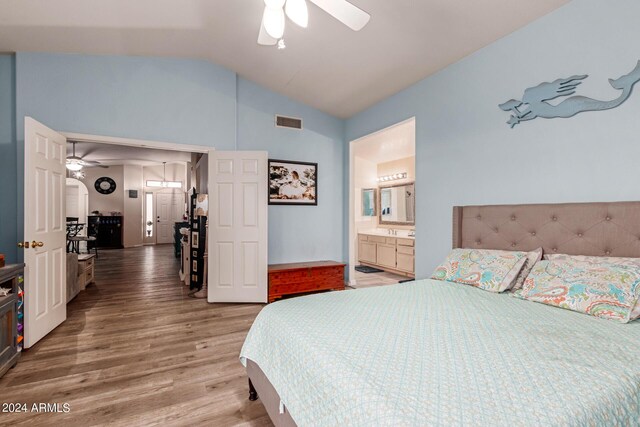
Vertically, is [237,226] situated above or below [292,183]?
below

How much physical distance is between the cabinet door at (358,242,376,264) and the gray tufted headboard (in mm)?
3344

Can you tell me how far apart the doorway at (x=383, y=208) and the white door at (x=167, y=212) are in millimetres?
7192

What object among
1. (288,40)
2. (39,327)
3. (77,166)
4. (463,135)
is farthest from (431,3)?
(77,166)

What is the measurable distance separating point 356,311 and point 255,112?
3.61m

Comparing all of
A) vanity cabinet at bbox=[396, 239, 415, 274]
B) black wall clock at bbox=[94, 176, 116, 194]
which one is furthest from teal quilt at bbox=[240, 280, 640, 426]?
black wall clock at bbox=[94, 176, 116, 194]

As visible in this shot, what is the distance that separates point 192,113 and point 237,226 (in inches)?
63.2

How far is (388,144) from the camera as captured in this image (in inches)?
210

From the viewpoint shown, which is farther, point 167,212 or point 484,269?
point 167,212

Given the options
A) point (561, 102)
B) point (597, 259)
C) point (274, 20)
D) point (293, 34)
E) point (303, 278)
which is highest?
point (293, 34)

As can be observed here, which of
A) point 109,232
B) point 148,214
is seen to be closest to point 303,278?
point 109,232

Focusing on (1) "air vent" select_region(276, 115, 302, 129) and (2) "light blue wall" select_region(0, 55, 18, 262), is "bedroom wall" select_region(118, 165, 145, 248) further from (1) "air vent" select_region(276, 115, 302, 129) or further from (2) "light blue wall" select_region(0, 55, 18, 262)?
(1) "air vent" select_region(276, 115, 302, 129)

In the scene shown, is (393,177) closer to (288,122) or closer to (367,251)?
(367,251)

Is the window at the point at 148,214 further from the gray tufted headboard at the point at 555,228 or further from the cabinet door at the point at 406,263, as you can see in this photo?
the gray tufted headboard at the point at 555,228

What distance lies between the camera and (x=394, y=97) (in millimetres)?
3941
